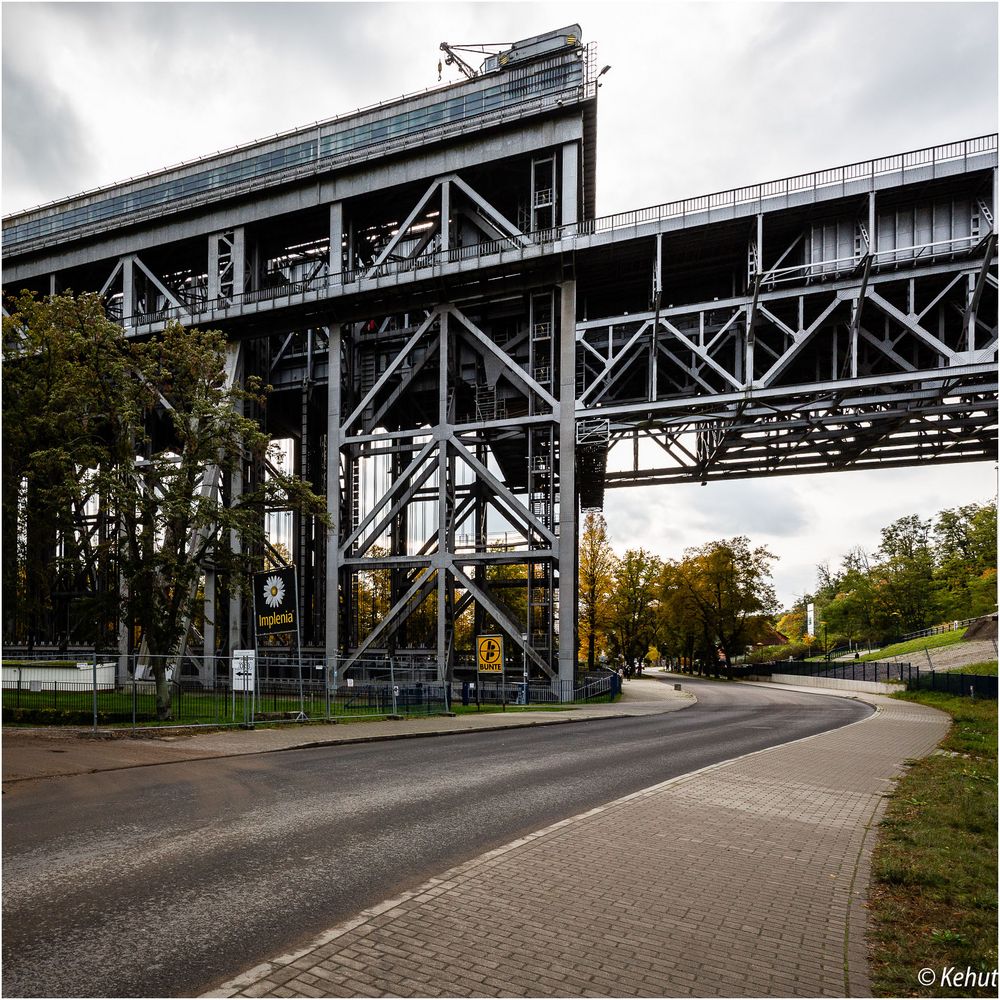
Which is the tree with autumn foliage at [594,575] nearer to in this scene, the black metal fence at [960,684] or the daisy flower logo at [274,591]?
the black metal fence at [960,684]

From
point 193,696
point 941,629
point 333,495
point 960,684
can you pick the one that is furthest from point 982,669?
point 193,696

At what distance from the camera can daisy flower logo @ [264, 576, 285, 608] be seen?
70.3 ft

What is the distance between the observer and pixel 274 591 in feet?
70.7

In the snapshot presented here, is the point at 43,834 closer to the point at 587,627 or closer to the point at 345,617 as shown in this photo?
the point at 345,617

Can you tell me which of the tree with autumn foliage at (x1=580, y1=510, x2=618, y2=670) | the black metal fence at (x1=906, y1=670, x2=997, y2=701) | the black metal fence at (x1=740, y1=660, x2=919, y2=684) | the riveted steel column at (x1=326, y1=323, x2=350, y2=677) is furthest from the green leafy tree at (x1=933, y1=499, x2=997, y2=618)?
the riveted steel column at (x1=326, y1=323, x2=350, y2=677)

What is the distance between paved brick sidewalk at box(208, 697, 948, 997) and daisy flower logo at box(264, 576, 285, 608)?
13976 mm

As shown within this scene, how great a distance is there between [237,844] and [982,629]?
2483 inches

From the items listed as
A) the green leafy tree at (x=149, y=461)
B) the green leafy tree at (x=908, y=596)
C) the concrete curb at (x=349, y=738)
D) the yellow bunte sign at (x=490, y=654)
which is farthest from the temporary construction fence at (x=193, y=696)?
the green leafy tree at (x=908, y=596)

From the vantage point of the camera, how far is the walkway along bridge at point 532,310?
30.9 m

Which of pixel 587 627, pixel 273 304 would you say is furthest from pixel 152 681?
pixel 587 627

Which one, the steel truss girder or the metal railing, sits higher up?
the steel truss girder

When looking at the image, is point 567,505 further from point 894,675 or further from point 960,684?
point 894,675

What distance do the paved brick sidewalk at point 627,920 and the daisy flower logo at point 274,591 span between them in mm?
13976

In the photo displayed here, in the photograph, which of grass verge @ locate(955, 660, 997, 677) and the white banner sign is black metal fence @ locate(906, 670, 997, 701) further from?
the white banner sign
